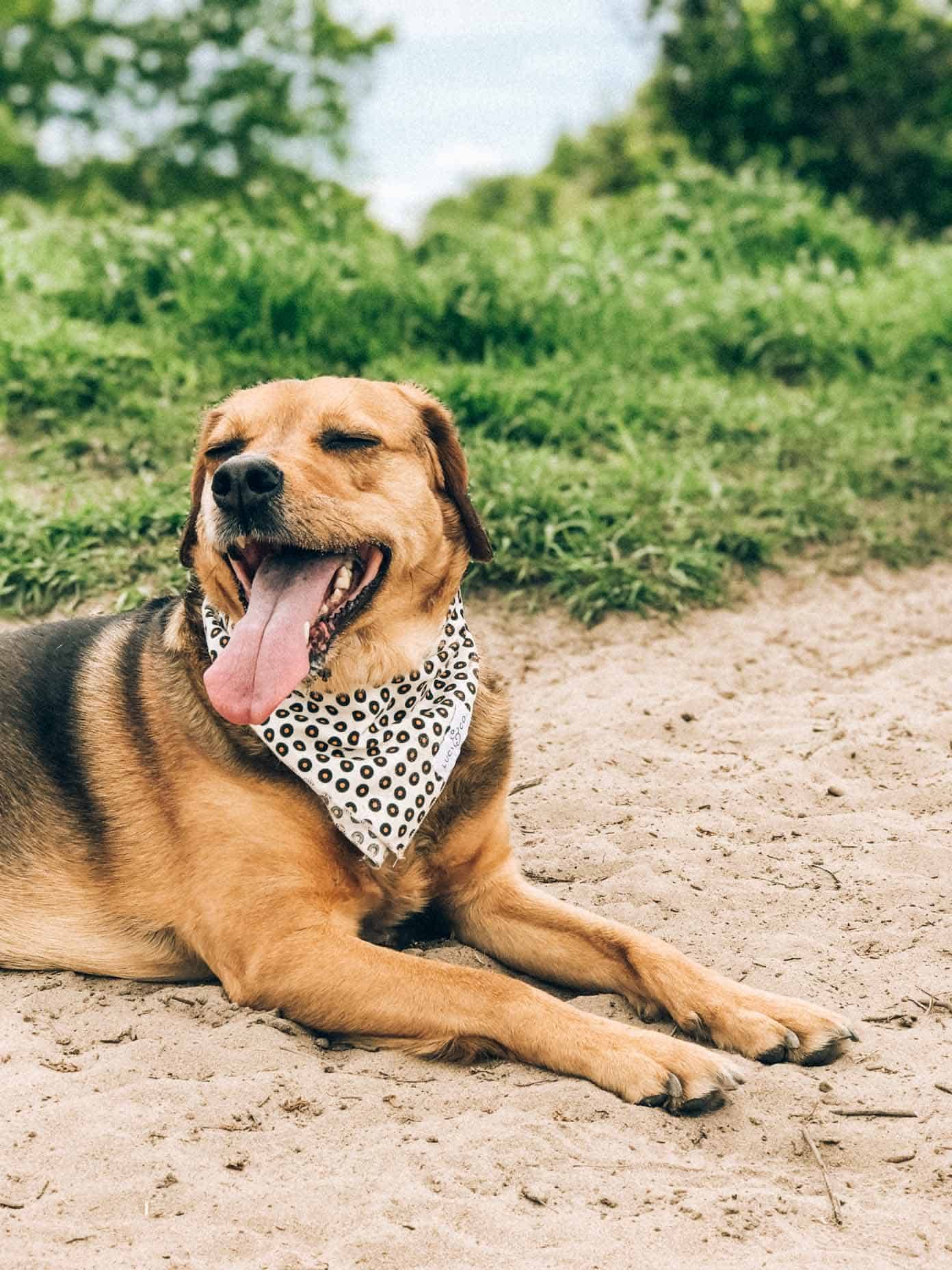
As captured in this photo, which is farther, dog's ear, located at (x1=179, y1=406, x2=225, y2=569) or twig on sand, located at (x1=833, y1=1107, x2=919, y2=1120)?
dog's ear, located at (x1=179, y1=406, x2=225, y2=569)

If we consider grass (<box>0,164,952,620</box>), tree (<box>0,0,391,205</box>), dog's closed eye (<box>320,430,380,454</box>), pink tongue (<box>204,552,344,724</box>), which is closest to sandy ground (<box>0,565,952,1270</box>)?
pink tongue (<box>204,552,344,724</box>)

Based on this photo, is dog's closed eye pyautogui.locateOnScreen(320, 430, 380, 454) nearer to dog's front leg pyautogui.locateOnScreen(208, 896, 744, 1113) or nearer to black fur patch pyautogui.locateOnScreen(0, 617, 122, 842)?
black fur patch pyautogui.locateOnScreen(0, 617, 122, 842)

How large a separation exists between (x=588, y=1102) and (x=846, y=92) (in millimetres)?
16001

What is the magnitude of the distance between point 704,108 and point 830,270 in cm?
771

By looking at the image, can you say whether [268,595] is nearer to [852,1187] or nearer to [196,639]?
[196,639]

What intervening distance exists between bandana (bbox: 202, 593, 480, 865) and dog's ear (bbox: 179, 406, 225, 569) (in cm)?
30

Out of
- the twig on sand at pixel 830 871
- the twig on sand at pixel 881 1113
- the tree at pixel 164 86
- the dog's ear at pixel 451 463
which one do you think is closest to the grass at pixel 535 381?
the twig on sand at pixel 830 871

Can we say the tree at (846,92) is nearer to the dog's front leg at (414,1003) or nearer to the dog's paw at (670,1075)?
the dog's front leg at (414,1003)

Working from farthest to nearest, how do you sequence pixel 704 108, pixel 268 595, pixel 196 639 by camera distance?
pixel 704 108 → pixel 196 639 → pixel 268 595

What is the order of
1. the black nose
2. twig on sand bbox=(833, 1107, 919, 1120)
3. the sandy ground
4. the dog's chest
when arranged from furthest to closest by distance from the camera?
the dog's chest
the black nose
twig on sand bbox=(833, 1107, 919, 1120)
the sandy ground

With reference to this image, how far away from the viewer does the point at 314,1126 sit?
3.12m

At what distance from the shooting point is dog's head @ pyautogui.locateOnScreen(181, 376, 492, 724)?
3.65 m

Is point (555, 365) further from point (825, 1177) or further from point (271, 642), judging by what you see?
point (825, 1177)

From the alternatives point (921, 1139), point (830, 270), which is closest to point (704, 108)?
point (830, 270)
